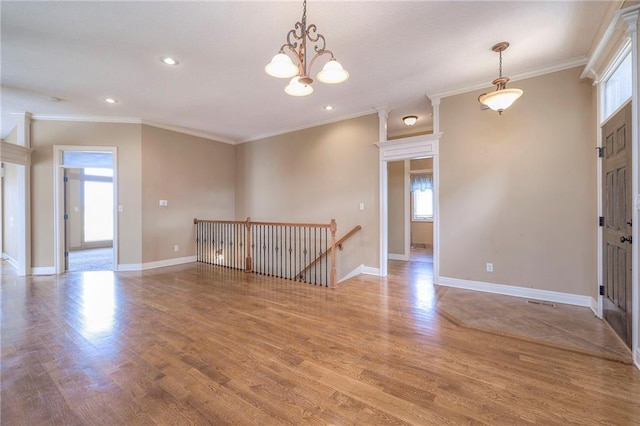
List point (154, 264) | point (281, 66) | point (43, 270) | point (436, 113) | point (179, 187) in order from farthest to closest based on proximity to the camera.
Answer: point (179, 187) < point (154, 264) < point (43, 270) < point (436, 113) < point (281, 66)

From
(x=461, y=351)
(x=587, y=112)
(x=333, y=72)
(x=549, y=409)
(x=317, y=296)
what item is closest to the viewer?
(x=549, y=409)

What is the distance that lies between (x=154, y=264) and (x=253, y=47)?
15.8 feet

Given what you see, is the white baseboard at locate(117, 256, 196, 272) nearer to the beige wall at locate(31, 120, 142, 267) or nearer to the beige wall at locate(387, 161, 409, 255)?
the beige wall at locate(31, 120, 142, 267)

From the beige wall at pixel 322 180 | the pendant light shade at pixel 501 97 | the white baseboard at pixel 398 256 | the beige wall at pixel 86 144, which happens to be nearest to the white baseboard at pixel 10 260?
the beige wall at pixel 86 144

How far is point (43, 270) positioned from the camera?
511cm

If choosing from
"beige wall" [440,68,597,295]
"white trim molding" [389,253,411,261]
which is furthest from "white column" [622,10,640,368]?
"white trim molding" [389,253,411,261]

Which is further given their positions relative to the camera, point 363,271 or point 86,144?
point 86,144

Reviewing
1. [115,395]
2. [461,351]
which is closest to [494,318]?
[461,351]

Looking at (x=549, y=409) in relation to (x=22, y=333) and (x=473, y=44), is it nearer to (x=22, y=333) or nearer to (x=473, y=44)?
(x=473, y=44)

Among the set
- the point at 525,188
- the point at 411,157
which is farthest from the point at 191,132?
the point at 525,188

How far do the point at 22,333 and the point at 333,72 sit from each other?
12.8 feet

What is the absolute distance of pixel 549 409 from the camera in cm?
165

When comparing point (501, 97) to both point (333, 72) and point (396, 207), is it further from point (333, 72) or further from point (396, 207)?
point (396, 207)

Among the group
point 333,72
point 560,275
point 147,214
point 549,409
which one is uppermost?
point 333,72
